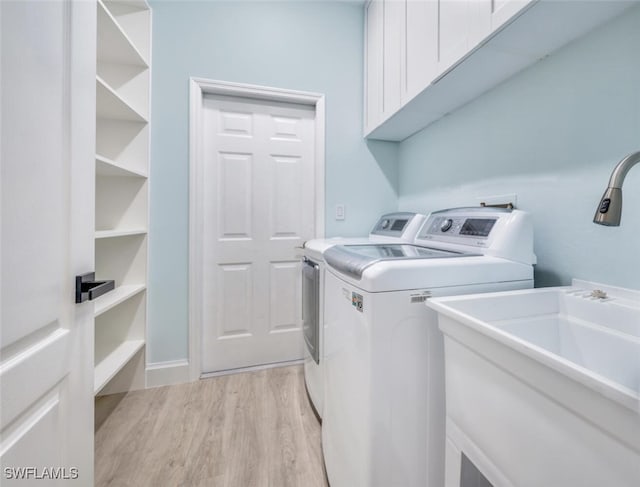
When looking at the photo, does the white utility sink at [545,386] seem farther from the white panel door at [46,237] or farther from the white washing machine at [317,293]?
the white panel door at [46,237]

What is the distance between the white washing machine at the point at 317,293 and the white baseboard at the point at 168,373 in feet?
2.88

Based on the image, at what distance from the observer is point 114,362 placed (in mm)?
1539

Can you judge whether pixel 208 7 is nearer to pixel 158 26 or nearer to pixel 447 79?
pixel 158 26

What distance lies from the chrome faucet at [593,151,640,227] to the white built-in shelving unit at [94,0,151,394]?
80.6 inches

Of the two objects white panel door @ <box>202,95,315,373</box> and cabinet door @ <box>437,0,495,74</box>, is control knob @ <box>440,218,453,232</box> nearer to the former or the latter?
cabinet door @ <box>437,0,495,74</box>

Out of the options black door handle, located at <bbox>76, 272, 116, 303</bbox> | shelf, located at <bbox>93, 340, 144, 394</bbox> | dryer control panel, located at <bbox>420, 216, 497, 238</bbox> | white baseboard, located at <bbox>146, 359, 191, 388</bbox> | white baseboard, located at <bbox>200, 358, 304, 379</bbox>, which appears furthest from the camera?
white baseboard, located at <bbox>200, 358, 304, 379</bbox>

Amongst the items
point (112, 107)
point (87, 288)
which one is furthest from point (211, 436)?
point (112, 107)

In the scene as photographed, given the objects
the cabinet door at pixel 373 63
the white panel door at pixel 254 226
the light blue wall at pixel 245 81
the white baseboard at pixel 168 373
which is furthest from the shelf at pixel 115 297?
the cabinet door at pixel 373 63

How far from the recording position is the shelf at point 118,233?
4.37 ft

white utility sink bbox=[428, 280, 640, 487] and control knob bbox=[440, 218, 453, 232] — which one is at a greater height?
control knob bbox=[440, 218, 453, 232]

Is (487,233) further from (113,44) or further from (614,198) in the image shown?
(113,44)

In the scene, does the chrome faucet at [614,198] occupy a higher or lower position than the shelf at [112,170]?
lower

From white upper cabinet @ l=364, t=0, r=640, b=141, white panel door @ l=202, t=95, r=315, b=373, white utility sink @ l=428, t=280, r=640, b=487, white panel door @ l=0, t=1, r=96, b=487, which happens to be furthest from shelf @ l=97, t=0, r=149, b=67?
white utility sink @ l=428, t=280, r=640, b=487

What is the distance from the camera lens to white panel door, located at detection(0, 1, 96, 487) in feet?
1.49
